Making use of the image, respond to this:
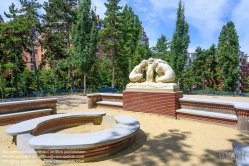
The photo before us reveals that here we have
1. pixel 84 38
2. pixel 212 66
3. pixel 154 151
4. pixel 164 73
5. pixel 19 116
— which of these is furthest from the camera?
pixel 212 66

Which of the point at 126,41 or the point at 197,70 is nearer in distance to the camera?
the point at 126,41

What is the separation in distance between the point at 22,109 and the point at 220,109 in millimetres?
8118

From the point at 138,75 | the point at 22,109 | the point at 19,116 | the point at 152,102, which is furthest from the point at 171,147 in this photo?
the point at 22,109

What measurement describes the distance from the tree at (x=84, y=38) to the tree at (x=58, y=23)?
281 centimetres

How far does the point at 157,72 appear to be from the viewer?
25.7ft

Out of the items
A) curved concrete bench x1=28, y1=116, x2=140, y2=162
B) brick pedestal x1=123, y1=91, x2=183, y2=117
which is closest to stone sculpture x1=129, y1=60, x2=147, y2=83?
brick pedestal x1=123, y1=91, x2=183, y2=117

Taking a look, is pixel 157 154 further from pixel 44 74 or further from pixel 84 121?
pixel 44 74

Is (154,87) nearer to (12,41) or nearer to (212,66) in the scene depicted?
(12,41)

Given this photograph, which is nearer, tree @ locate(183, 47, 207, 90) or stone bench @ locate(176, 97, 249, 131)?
stone bench @ locate(176, 97, 249, 131)

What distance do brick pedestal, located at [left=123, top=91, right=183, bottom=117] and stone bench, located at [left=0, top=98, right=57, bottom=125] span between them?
375 centimetres

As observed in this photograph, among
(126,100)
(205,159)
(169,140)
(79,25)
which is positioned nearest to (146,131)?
(169,140)

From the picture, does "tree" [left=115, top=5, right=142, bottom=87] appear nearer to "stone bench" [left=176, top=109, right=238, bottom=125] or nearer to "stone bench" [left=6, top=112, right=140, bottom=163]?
"stone bench" [left=176, top=109, right=238, bottom=125]

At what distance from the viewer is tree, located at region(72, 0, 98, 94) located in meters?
17.1

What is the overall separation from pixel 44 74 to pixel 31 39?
8726 millimetres
